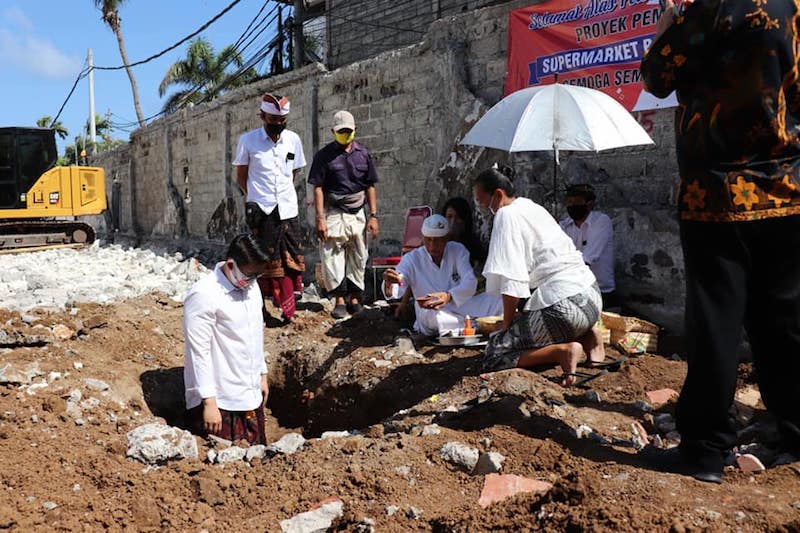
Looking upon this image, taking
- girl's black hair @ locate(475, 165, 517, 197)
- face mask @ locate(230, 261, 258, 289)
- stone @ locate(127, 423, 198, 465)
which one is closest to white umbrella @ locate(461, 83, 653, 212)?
girl's black hair @ locate(475, 165, 517, 197)

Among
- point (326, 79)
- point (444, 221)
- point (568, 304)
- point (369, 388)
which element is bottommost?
point (369, 388)

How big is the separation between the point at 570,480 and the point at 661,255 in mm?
3231

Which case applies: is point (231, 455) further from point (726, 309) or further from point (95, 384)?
point (726, 309)

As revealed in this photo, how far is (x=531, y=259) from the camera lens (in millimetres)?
→ 3779

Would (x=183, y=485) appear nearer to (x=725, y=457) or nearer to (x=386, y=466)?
(x=386, y=466)

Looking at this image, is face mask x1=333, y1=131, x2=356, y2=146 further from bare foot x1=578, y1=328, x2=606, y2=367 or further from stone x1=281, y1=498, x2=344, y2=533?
stone x1=281, y1=498, x2=344, y2=533

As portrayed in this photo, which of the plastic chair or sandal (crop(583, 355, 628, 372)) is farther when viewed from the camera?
the plastic chair

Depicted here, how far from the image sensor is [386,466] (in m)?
2.71

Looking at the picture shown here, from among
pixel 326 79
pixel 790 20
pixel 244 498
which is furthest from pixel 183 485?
pixel 326 79

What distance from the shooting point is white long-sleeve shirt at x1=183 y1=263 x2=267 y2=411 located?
11.9ft

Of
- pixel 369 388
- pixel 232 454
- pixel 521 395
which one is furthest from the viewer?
pixel 369 388

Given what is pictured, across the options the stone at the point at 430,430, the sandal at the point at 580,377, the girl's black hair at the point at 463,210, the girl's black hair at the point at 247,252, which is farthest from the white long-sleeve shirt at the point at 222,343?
the girl's black hair at the point at 463,210

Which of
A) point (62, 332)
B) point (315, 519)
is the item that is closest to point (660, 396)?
point (315, 519)

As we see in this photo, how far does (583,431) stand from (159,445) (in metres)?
1.93
